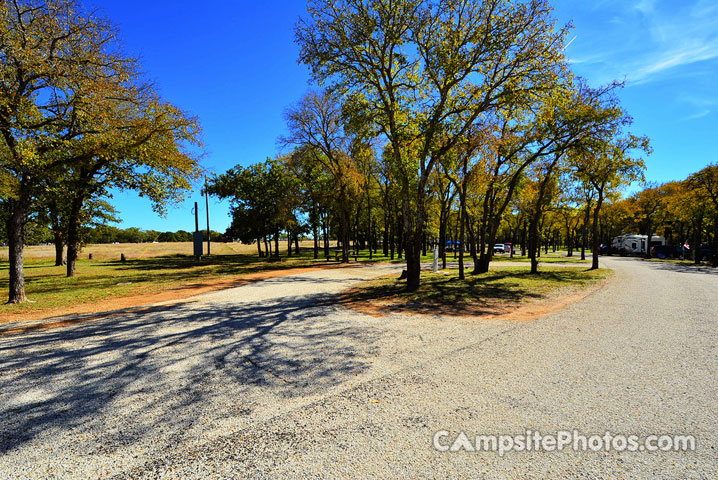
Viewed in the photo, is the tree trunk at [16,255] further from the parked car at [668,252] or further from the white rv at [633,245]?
the white rv at [633,245]

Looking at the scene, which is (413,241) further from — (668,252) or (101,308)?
(668,252)

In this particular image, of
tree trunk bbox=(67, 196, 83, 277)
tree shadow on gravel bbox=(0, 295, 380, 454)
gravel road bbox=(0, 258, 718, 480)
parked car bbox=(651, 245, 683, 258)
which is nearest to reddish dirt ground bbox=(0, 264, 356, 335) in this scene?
tree shadow on gravel bbox=(0, 295, 380, 454)

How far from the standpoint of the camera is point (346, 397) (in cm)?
377

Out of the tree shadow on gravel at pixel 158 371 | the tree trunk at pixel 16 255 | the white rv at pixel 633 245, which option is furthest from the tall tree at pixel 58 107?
the white rv at pixel 633 245

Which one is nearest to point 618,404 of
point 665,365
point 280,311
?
point 665,365

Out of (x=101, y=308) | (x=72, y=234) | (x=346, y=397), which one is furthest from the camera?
(x=72, y=234)

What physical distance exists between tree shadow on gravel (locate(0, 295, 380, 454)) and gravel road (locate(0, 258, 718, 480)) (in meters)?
0.03

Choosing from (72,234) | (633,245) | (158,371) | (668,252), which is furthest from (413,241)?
(633,245)

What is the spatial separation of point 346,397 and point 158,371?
296cm

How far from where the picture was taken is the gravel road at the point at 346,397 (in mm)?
2615

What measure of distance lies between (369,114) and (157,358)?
35.3 ft

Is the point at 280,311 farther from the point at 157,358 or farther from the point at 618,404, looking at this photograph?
the point at 618,404

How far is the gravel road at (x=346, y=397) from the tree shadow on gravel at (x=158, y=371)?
0.09ft

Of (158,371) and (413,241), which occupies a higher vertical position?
(413,241)
